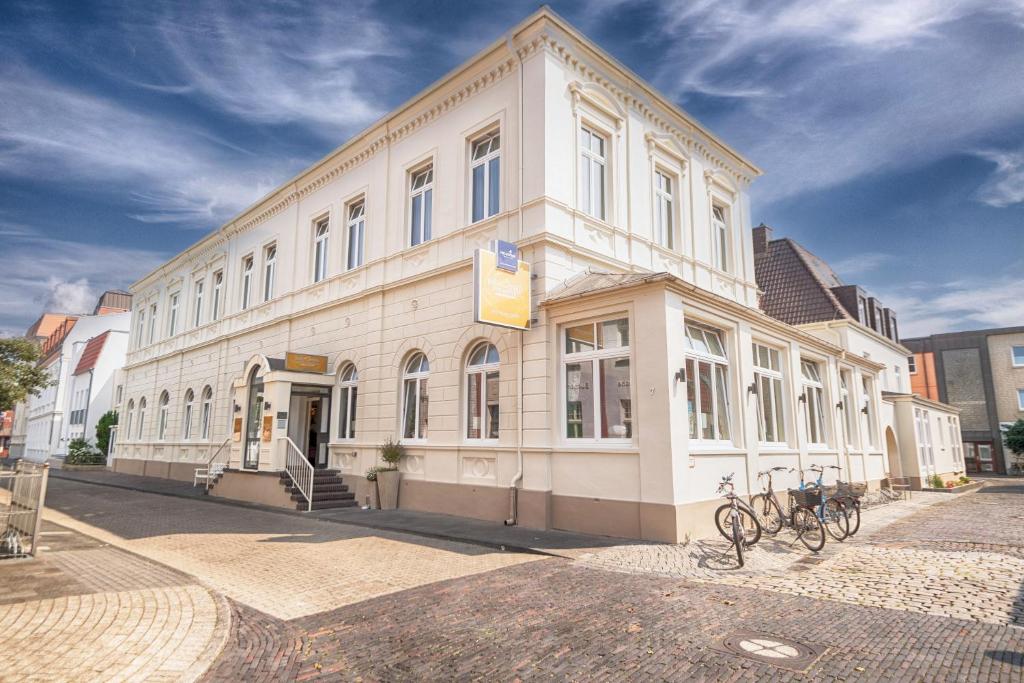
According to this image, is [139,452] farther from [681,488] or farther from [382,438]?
[681,488]

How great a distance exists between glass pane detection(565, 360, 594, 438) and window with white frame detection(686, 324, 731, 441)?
5.72 feet

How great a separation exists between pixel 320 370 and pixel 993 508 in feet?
61.3

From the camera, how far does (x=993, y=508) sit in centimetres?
1548

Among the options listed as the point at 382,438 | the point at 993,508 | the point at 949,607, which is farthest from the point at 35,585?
the point at 993,508

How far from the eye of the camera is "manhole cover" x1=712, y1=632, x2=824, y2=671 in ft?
14.4

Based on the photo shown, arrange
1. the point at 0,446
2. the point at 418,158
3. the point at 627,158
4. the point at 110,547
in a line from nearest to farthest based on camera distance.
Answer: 1. the point at 110,547
2. the point at 627,158
3. the point at 418,158
4. the point at 0,446

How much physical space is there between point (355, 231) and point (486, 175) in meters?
5.76

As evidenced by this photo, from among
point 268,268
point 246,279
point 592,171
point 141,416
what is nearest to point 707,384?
point 592,171

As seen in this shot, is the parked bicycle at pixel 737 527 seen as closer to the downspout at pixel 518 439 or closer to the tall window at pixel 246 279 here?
the downspout at pixel 518 439

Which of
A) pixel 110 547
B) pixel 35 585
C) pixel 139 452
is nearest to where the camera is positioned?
pixel 35 585

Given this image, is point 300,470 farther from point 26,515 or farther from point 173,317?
point 173,317

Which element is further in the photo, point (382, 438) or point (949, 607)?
point (382, 438)

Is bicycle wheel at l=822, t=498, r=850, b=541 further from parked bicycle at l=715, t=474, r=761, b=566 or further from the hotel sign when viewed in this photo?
the hotel sign

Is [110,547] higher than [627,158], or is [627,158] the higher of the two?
[627,158]
